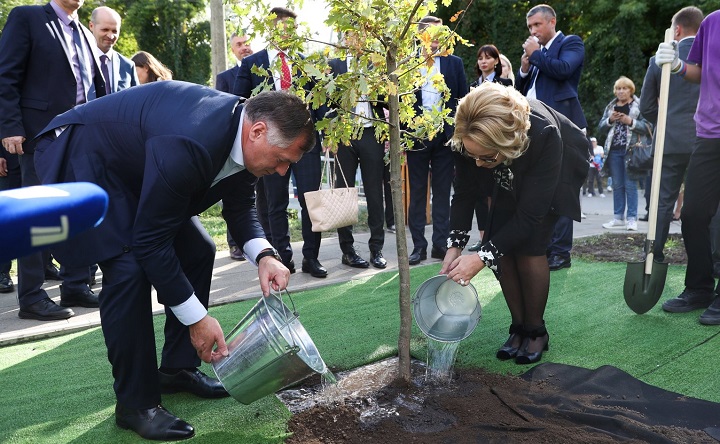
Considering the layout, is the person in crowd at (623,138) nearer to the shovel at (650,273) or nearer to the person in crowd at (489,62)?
the person in crowd at (489,62)

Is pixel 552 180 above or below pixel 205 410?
above

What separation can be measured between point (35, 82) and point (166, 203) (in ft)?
8.69

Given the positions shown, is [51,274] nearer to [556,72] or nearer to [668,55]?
[556,72]

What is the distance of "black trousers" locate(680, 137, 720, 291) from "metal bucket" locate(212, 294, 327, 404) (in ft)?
9.28

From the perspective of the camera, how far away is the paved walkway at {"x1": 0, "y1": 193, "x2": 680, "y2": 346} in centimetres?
408

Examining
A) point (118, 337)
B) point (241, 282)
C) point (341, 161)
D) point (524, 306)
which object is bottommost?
point (241, 282)

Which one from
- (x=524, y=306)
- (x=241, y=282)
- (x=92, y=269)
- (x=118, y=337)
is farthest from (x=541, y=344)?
(x=92, y=269)

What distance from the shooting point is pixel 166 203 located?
92.0 inches

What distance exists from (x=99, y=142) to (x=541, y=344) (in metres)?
2.48

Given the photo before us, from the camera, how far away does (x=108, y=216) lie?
101 inches

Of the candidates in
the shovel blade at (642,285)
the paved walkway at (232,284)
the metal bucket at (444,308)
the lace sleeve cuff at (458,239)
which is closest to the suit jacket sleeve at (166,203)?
the metal bucket at (444,308)

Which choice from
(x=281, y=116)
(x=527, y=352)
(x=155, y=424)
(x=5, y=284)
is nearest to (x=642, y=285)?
(x=527, y=352)

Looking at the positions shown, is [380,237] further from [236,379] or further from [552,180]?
[236,379]

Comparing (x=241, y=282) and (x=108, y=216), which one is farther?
(x=241, y=282)
